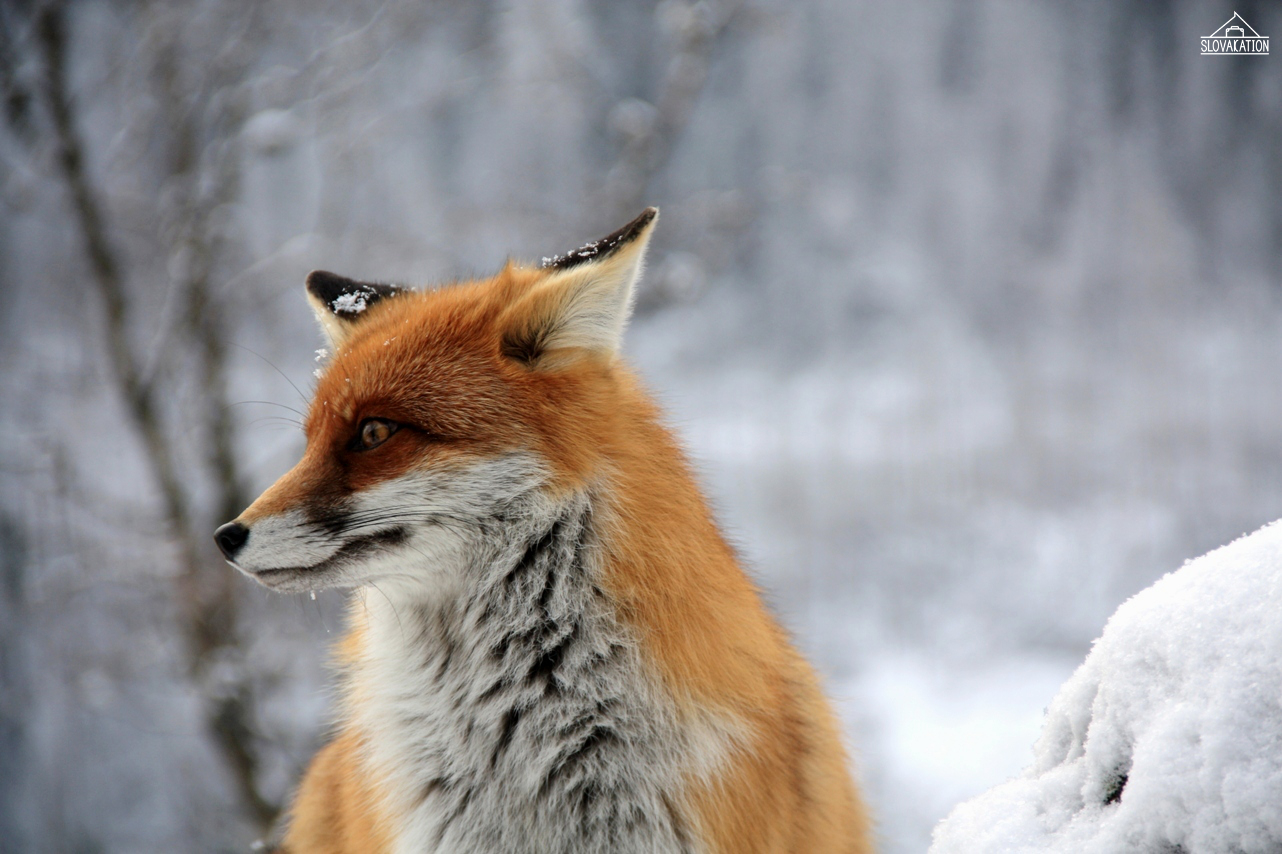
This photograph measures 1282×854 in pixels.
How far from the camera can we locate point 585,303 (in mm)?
1865

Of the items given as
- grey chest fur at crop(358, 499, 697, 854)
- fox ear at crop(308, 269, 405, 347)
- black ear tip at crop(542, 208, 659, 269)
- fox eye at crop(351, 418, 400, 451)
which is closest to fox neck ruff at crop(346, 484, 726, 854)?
grey chest fur at crop(358, 499, 697, 854)

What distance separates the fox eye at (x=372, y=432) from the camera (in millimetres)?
1784

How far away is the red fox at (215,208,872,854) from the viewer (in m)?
1.70

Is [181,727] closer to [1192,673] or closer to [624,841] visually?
[624,841]

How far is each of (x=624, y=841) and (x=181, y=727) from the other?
24.5 ft

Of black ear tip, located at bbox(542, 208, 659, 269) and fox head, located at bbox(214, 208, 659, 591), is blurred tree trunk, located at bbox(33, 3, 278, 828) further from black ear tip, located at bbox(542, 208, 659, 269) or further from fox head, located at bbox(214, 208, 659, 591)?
black ear tip, located at bbox(542, 208, 659, 269)

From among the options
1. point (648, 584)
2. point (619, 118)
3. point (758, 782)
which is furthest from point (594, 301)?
point (619, 118)

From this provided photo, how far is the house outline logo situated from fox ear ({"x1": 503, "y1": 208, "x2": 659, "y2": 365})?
23.5 ft

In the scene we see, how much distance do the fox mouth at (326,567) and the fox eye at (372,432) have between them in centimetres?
20

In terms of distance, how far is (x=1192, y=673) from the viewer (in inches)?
35.4

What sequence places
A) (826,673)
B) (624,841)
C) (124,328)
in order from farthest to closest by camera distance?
(124,328) < (826,673) < (624,841)

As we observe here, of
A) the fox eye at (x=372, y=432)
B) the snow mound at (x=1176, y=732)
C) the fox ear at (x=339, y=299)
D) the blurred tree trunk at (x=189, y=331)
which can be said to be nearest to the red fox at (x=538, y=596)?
the fox eye at (x=372, y=432)

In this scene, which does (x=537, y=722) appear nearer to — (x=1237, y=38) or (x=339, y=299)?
(x=339, y=299)

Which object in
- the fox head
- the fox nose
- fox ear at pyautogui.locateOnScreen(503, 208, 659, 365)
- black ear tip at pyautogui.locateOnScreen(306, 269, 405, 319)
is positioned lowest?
the fox nose
